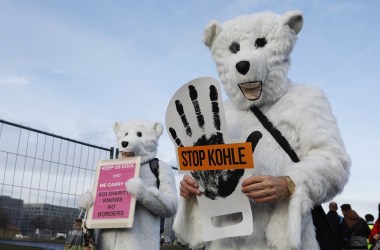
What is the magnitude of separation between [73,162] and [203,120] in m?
4.53

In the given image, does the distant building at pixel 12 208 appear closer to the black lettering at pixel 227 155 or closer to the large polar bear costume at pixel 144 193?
the large polar bear costume at pixel 144 193

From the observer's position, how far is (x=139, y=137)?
15.4 feet

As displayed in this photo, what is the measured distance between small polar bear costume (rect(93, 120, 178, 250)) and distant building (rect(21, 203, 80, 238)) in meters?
1.77

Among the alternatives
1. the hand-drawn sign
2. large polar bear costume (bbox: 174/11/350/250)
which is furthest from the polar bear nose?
the hand-drawn sign

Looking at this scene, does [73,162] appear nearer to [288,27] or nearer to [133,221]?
[133,221]

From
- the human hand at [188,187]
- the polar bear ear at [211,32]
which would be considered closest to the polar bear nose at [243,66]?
the polar bear ear at [211,32]

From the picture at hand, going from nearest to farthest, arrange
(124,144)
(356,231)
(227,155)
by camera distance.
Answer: (227,155) → (124,144) → (356,231)

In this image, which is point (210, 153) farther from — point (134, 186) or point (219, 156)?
point (134, 186)

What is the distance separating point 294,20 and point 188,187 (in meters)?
0.97

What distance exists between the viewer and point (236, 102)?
7.59 feet

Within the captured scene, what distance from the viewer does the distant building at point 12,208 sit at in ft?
18.4

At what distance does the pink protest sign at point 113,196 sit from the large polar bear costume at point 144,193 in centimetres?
11

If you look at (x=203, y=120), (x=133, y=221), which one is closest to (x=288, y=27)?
(x=203, y=120)

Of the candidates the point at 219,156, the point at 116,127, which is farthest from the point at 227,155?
the point at 116,127
